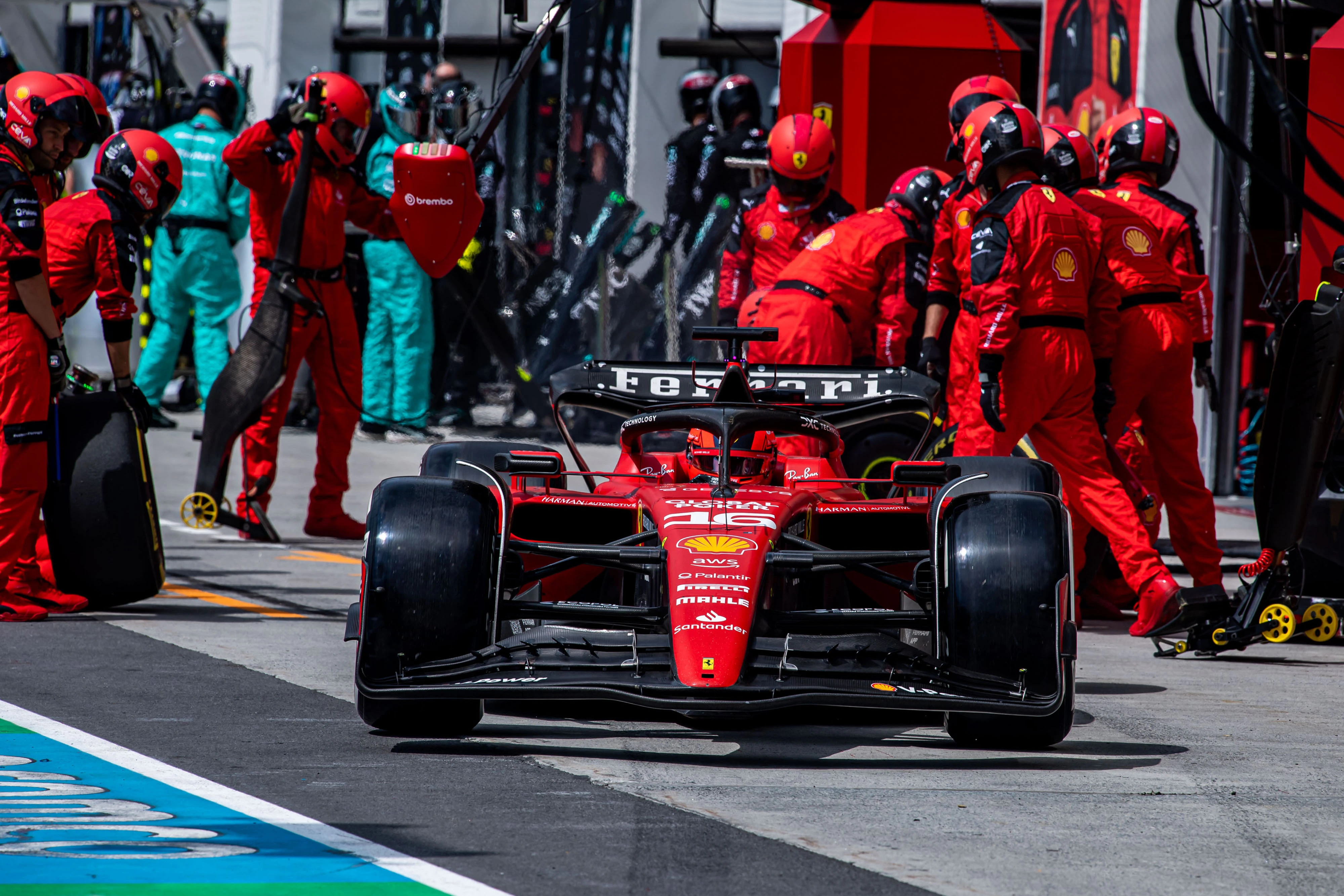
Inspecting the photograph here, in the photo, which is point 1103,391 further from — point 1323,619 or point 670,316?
point 670,316

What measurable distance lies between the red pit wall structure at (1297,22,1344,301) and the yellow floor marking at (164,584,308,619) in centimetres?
481

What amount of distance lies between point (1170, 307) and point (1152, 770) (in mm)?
3735

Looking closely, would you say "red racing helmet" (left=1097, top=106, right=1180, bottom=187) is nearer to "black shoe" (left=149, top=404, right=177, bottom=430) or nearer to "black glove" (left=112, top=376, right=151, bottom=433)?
"black glove" (left=112, top=376, right=151, bottom=433)

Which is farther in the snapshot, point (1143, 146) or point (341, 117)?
point (341, 117)

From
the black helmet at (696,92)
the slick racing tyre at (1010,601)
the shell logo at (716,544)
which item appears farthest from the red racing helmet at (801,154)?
the black helmet at (696,92)

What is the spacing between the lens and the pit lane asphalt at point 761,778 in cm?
414

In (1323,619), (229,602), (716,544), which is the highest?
(716,544)

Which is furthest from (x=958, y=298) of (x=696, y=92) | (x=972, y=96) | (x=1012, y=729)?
(x=696, y=92)

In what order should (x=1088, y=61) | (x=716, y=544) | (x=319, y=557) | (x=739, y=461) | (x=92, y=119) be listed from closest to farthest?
1. (x=716, y=544)
2. (x=739, y=461)
3. (x=92, y=119)
4. (x=319, y=557)
5. (x=1088, y=61)

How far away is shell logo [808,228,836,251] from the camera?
9.85 meters

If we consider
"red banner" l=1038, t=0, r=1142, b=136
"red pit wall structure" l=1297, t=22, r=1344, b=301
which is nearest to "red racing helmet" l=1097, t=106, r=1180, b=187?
"red pit wall structure" l=1297, t=22, r=1344, b=301

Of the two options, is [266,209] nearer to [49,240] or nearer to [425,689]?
[49,240]

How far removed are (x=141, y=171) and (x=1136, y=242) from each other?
14.8 feet

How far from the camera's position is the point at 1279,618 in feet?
25.0
